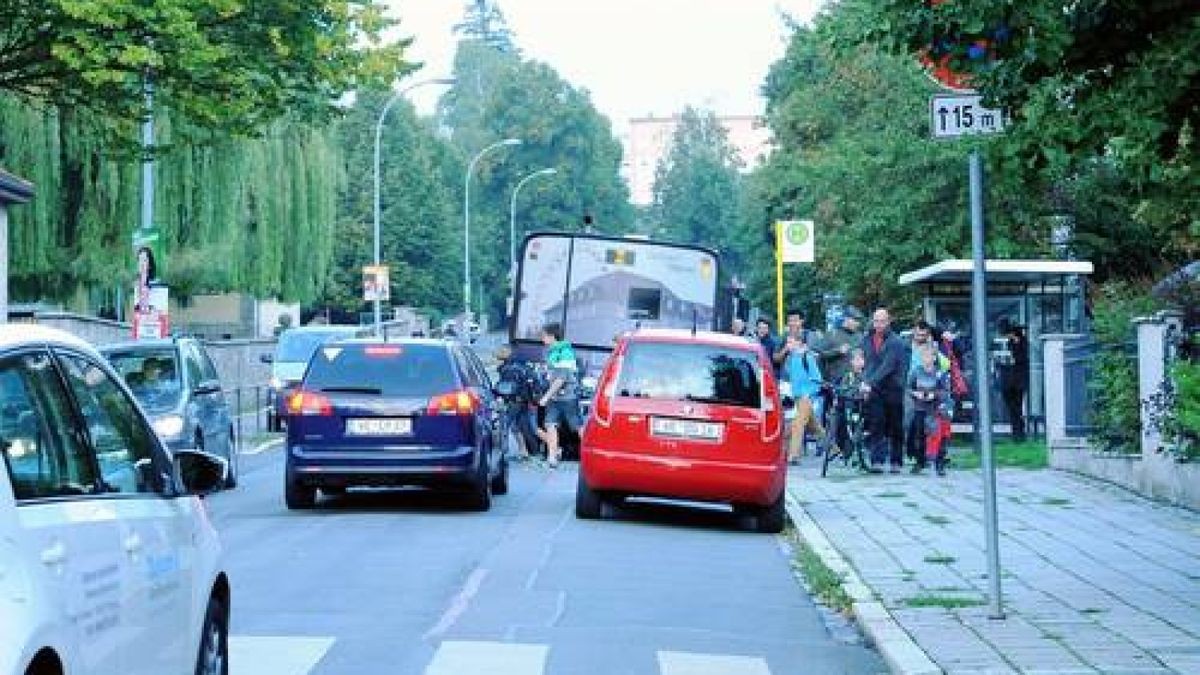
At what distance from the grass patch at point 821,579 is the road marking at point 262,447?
15594 mm

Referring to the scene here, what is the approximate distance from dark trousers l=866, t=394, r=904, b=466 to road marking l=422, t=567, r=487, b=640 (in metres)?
9.83

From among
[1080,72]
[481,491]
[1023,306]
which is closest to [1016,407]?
[1023,306]

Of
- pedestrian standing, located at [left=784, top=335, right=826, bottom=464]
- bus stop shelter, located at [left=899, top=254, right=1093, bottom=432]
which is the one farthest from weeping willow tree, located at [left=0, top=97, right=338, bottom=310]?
pedestrian standing, located at [left=784, top=335, right=826, bottom=464]

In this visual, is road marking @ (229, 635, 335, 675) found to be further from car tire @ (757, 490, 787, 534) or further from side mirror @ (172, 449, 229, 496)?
car tire @ (757, 490, 787, 534)

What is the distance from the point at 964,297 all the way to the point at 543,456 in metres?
6.38

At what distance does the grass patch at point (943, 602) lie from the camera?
11148 millimetres

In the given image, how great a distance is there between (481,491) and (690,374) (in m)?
2.42

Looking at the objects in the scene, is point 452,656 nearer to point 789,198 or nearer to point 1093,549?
point 1093,549

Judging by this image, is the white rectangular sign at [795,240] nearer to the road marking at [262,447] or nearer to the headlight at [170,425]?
the road marking at [262,447]

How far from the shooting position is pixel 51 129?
36906mm

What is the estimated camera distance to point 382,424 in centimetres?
1736

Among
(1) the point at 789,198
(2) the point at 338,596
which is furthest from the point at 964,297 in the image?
(1) the point at 789,198

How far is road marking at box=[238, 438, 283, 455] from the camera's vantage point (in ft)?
96.9

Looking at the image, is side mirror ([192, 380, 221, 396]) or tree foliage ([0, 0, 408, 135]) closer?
tree foliage ([0, 0, 408, 135])
